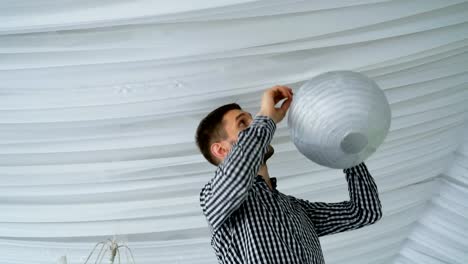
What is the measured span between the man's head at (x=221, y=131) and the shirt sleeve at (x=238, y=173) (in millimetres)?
159

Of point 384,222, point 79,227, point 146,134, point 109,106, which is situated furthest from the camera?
point 384,222

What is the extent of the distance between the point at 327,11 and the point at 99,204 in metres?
1.18

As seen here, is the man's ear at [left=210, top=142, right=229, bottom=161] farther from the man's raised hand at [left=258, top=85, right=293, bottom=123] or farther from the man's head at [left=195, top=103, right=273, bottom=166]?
the man's raised hand at [left=258, top=85, right=293, bottom=123]

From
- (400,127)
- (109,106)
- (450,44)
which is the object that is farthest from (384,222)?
(109,106)

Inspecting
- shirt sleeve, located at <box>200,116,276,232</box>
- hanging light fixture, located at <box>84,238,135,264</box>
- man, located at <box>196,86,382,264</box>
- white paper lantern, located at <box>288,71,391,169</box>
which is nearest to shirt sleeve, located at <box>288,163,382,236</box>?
man, located at <box>196,86,382,264</box>

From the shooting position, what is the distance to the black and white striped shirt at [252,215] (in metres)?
1.08

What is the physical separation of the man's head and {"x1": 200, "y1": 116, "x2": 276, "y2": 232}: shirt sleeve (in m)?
0.16

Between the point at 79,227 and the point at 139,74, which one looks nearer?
the point at 139,74

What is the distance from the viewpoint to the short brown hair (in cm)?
131

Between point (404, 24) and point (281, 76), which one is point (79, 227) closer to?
point (281, 76)

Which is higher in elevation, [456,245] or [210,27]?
[210,27]

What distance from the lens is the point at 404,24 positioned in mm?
1521

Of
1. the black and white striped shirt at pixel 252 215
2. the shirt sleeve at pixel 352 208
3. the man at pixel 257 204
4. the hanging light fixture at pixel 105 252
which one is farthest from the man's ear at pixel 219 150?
the hanging light fixture at pixel 105 252

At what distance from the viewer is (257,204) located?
1.16m
